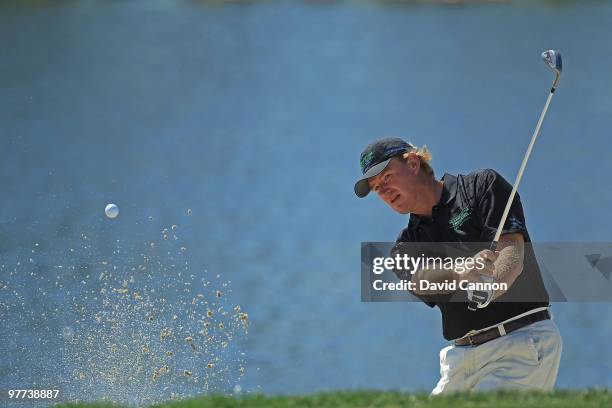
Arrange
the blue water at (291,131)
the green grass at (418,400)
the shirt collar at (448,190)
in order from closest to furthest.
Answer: the green grass at (418,400)
the shirt collar at (448,190)
the blue water at (291,131)

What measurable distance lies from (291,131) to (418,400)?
622 centimetres

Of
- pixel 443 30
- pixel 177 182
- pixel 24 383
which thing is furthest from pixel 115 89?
pixel 24 383

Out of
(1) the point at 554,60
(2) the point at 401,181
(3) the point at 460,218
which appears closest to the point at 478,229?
(3) the point at 460,218

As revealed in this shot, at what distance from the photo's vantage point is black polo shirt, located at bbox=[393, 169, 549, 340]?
13.2 feet

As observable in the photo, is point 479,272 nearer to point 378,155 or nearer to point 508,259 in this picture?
point 508,259

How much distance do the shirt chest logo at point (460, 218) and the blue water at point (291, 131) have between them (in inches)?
156

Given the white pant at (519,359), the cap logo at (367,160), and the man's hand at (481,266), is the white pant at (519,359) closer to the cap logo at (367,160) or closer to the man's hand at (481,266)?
the man's hand at (481,266)

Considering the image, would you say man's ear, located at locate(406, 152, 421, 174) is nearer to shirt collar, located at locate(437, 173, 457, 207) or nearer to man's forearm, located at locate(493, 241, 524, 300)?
shirt collar, located at locate(437, 173, 457, 207)

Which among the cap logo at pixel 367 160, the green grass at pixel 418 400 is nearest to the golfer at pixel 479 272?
the cap logo at pixel 367 160

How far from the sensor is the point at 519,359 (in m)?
4.13

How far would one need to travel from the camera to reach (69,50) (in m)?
10.0

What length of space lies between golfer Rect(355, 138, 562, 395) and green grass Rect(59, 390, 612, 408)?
35cm

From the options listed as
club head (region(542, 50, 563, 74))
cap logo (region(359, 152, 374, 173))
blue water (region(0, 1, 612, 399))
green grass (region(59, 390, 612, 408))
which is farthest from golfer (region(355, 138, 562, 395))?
blue water (region(0, 1, 612, 399))

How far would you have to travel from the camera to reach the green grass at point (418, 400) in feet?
11.6
